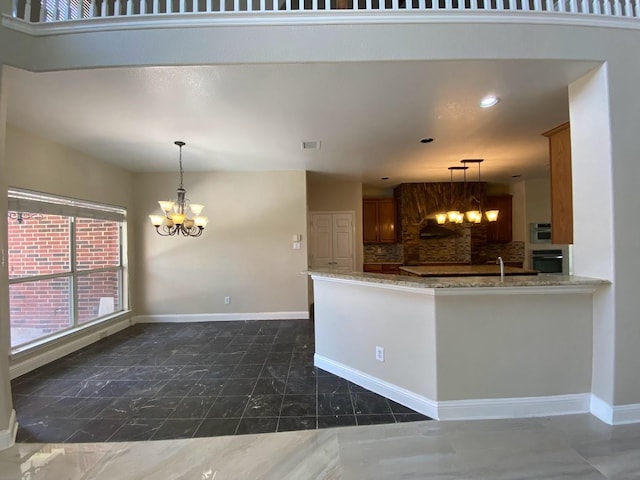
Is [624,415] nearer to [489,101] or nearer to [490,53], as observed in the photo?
[489,101]

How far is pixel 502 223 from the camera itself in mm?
6789

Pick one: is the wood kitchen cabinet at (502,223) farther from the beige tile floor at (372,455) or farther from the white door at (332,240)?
the beige tile floor at (372,455)

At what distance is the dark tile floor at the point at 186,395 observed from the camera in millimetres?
2164

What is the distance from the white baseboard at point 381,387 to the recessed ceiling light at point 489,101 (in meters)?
2.43

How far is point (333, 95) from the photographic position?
7.98 feet

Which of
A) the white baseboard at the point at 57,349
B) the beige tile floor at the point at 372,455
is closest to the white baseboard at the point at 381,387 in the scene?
the beige tile floor at the point at 372,455

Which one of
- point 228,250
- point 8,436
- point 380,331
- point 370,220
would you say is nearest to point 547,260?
point 370,220

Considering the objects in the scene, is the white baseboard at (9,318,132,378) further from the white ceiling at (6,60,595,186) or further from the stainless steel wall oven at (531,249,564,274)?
the stainless steel wall oven at (531,249,564,274)

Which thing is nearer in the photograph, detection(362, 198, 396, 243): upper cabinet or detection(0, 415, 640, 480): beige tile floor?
detection(0, 415, 640, 480): beige tile floor

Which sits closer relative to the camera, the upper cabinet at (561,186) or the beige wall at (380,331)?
the beige wall at (380,331)

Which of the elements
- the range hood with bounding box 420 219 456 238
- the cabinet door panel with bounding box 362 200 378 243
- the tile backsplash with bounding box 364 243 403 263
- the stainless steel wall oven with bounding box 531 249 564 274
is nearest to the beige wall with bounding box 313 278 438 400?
the cabinet door panel with bounding box 362 200 378 243

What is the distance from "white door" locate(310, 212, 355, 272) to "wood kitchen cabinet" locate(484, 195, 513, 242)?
3220 millimetres

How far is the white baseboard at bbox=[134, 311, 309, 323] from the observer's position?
4.94 meters

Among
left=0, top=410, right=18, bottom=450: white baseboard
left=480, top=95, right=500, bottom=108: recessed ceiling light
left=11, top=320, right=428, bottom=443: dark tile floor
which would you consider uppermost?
left=480, top=95, right=500, bottom=108: recessed ceiling light
